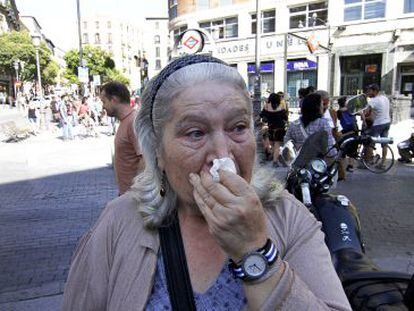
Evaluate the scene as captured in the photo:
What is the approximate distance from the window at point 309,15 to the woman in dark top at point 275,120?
20.0 metres

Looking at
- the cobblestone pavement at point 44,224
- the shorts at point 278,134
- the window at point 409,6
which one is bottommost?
the cobblestone pavement at point 44,224

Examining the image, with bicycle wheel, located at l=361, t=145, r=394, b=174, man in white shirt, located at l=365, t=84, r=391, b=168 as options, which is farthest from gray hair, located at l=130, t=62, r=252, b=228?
man in white shirt, located at l=365, t=84, r=391, b=168

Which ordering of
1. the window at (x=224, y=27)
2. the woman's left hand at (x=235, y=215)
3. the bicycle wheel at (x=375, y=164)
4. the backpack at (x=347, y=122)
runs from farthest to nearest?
the window at (x=224, y=27) → the backpack at (x=347, y=122) → the bicycle wheel at (x=375, y=164) → the woman's left hand at (x=235, y=215)

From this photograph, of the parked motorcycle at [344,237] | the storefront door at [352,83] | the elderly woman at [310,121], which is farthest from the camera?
the storefront door at [352,83]

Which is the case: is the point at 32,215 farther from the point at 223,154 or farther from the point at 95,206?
the point at 223,154

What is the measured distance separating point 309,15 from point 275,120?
21.3m

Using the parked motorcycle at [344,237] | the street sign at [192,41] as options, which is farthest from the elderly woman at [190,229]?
the street sign at [192,41]

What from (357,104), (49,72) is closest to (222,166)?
(357,104)

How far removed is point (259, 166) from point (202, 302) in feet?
2.00

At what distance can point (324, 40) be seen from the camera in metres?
28.1

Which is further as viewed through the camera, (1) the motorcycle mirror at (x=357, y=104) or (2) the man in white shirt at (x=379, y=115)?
(1) the motorcycle mirror at (x=357, y=104)

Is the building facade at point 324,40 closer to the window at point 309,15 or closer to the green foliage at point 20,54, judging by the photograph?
the window at point 309,15

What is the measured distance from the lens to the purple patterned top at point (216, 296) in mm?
1384

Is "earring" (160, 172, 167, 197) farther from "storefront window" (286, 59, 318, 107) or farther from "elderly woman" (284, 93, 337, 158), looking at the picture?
"storefront window" (286, 59, 318, 107)
